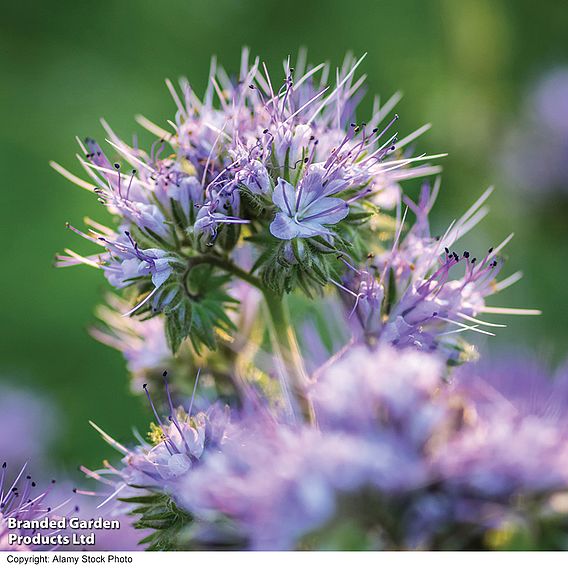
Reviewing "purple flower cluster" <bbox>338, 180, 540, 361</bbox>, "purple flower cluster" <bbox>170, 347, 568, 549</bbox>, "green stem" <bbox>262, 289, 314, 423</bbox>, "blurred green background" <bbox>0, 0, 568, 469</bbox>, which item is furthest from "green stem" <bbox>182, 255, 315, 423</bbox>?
"blurred green background" <bbox>0, 0, 568, 469</bbox>

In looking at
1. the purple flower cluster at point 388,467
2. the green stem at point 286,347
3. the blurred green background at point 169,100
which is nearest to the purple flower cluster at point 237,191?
the green stem at point 286,347

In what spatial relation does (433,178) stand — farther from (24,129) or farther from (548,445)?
(548,445)

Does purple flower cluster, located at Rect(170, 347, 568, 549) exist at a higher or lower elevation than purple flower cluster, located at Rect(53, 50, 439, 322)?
lower

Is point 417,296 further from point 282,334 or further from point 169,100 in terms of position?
point 169,100

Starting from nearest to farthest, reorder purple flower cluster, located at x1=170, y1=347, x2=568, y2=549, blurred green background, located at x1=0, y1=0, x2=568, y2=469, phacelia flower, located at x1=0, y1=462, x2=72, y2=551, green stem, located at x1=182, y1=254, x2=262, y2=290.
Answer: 1. purple flower cluster, located at x1=170, y1=347, x2=568, y2=549
2. phacelia flower, located at x1=0, y1=462, x2=72, y2=551
3. green stem, located at x1=182, y1=254, x2=262, y2=290
4. blurred green background, located at x1=0, y1=0, x2=568, y2=469

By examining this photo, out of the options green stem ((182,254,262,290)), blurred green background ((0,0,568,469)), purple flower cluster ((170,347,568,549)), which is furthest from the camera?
blurred green background ((0,0,568,469))

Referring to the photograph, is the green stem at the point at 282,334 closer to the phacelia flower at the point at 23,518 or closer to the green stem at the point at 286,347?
the green stem at the point at 286,347

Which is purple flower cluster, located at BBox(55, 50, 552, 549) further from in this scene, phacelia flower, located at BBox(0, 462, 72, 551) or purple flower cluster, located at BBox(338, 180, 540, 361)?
phacelia flower, located at BBox(0, 462, 72, 551)

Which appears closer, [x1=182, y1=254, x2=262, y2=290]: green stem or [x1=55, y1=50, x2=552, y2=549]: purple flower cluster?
[x1=55, y1=50, x2=552, y2=549]: purple flower cluster
